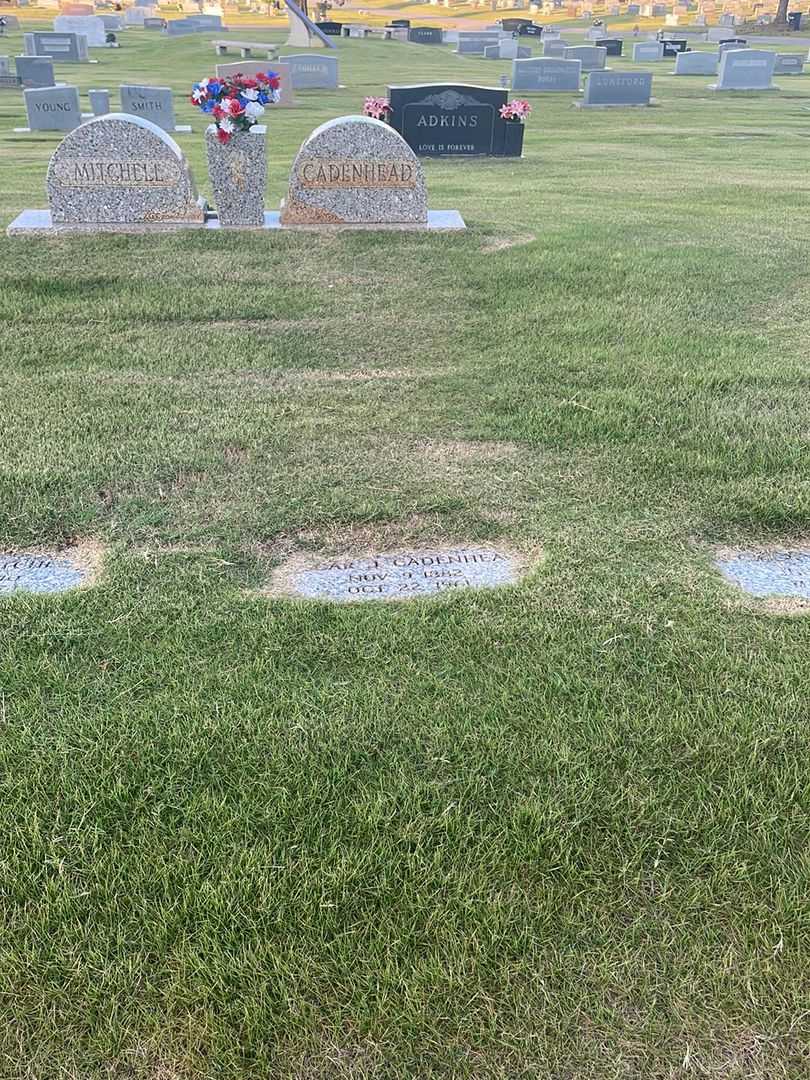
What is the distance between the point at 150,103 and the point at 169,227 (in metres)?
11.9

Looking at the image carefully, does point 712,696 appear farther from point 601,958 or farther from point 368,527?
point 368,527

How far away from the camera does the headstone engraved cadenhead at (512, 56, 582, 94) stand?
24.8m

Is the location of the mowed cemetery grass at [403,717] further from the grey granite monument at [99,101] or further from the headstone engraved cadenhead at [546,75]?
the headstone engraved cadenhead at [546,75]

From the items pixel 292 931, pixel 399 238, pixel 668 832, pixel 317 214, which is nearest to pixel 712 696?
pixel 668 832

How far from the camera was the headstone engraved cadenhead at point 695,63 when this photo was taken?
3155 centimetres

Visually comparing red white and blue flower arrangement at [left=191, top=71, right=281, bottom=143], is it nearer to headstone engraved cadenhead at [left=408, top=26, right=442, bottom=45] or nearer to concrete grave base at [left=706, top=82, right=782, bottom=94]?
concrete grave base at [left=706, top=82, right=782, bottom=94]

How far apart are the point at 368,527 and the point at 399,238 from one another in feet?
17.3

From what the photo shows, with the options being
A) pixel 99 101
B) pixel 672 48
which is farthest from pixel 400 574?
pixel 672 48

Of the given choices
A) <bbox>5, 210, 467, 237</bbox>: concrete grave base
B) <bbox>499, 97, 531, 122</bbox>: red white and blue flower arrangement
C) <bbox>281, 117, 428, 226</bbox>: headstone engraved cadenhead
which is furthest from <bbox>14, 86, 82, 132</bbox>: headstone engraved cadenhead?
<bbox>281, 117, 428, 226</bbox>: headstone engraved cadenhead

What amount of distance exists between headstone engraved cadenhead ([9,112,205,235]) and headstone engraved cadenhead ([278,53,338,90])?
20300 millimetres

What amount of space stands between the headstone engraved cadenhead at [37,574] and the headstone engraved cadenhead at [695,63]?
3551 centimetres

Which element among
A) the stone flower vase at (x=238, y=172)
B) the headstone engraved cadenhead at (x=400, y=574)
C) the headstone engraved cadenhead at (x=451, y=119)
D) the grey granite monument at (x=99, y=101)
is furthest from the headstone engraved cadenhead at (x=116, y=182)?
the grey granite monument at (x=99, y=101)

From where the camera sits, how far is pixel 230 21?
197 ft

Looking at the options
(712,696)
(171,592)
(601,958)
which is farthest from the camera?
(171,592)
